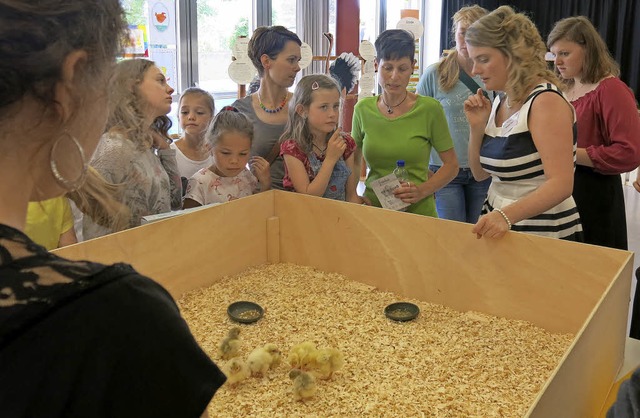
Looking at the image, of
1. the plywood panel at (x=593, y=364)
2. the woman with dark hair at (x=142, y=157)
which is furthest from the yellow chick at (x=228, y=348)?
the plywood panel at (x=593, y=364)

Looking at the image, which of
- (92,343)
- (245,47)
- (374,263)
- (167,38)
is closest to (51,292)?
(92,343)

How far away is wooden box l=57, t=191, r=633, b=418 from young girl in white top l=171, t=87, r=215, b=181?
1.47 feet

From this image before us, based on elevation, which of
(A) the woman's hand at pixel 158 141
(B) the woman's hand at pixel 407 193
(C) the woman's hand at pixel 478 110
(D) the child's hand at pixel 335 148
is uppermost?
(C) the woman's hand at pixel 478 110

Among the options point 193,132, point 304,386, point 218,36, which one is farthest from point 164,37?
point 304,386

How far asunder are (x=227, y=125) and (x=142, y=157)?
39 centimetres

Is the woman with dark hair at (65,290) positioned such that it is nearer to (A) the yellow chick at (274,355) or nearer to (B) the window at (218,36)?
(A) the yellow chick at (274,355)

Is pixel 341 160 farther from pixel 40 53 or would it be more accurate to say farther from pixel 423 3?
pixel 423 3

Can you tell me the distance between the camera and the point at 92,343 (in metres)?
0.55

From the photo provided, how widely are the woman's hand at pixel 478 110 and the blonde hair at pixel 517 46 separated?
0.21 m

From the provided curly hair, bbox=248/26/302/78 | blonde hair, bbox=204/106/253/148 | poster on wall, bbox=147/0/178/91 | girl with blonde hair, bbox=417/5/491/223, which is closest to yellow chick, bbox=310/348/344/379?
blonde hair, bbox=204/106/253/148

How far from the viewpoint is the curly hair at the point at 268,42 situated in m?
2.48

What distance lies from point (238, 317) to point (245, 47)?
4.70 ft

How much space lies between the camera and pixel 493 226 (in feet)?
5.70

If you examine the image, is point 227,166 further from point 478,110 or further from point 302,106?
point 478,110
